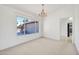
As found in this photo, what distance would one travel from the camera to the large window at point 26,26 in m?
5.71

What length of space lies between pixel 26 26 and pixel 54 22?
69.6 inches

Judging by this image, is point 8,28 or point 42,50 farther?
point 8,28

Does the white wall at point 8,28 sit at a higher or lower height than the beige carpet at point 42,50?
higher

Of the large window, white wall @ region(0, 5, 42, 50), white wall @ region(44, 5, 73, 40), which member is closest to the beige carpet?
white wall @ region(0, 5, 42, 50)

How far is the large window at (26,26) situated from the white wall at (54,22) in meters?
0.77

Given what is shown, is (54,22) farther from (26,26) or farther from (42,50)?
(42,50)

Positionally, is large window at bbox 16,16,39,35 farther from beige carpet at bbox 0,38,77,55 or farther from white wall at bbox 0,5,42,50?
beige carpet at bbox 0,38,77,55

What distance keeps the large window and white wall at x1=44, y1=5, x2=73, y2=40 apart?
0.77 m

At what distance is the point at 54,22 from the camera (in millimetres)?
6969

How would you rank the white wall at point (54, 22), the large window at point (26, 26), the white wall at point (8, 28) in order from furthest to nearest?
1. the white wall at point (54, 22)
2. the large window at point (26, 26)
3. the white wall at point (8, 28)

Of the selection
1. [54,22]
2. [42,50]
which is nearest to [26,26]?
[54,22]

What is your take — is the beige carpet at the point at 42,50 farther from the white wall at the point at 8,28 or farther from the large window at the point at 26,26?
the large window at the point at 26,26

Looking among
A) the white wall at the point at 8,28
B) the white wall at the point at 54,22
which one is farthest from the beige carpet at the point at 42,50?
the white wall at the point at 54,22
